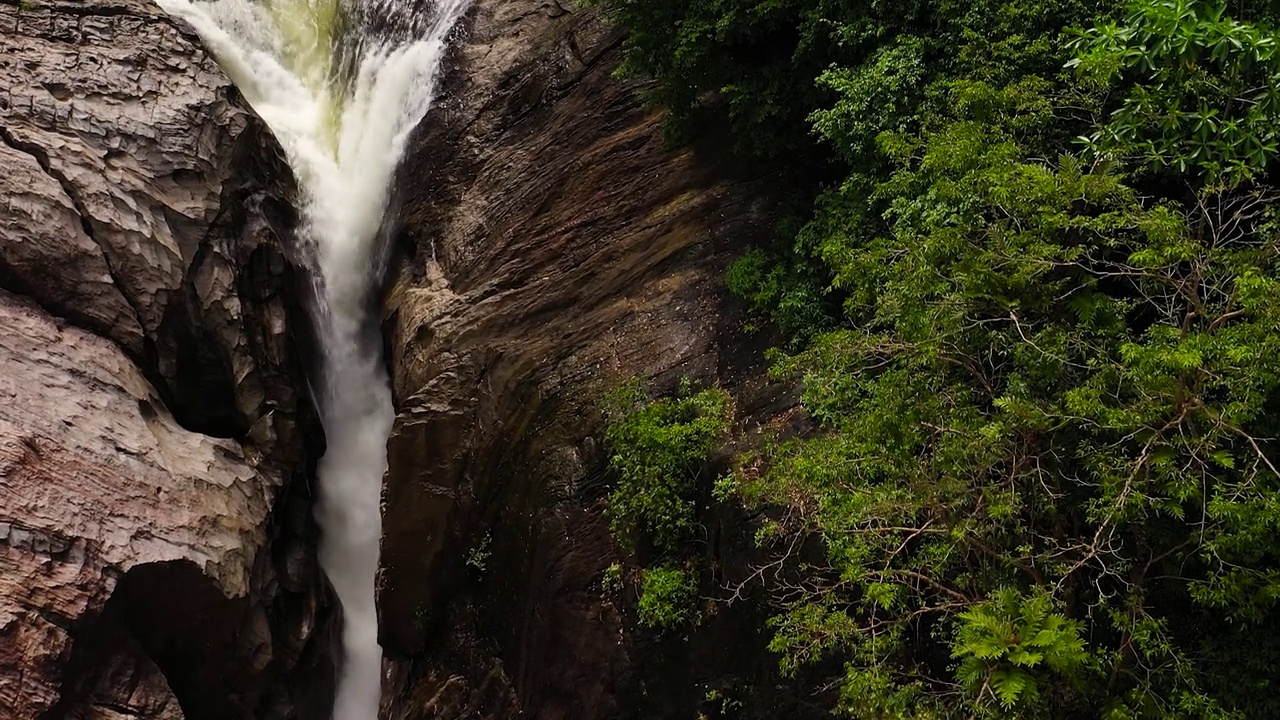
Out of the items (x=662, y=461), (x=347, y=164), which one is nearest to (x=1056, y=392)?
(x=662, y=461)

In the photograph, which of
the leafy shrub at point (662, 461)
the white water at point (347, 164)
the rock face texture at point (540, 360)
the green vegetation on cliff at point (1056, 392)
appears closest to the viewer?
the green vegetation on cliff at point (1056, 392)

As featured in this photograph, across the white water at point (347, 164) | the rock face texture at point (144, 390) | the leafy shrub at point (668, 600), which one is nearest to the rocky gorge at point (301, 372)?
the rock face texture at point (144, 390)

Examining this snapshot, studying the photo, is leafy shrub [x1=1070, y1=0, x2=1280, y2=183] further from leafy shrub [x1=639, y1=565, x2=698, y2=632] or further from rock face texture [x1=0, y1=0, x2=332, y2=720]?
rock face texture [x1=0, y1=0, x2=332, y2=720]

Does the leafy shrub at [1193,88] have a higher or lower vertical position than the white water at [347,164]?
lower

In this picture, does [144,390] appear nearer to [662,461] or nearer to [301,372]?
[301,372]

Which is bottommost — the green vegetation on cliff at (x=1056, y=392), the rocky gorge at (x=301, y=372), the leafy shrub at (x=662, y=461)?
the green vegetation on cliff at (x=1056, y=392)

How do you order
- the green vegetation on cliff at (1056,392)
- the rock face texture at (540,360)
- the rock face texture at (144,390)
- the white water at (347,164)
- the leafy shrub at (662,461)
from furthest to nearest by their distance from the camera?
the white water at (347,164) < the rock face texture at (540,360) < the rock face texture at (144,390) < the leafy shrub at (662,461) < the green vegetation on cliff at (1056,392)

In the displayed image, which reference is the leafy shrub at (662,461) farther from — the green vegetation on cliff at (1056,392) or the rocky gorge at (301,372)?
the green vegetation on cliff at (1056,392)

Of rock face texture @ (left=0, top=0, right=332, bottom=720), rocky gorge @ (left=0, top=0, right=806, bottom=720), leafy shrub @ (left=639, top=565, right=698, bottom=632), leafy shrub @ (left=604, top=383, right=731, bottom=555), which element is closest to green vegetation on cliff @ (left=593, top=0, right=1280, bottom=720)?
leafy shrub @ (left=604, top=383, right=731, bottom=555)
